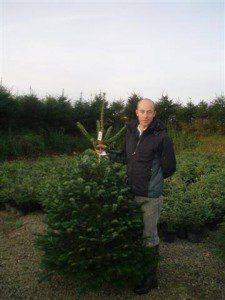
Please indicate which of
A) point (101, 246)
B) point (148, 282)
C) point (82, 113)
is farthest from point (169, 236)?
point (82, 113)

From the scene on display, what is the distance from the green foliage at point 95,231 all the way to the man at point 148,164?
111 millimetres

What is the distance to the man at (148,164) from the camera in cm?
Answer: 495

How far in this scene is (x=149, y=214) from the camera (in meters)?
5.09

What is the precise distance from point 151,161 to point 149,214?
0.59 meters

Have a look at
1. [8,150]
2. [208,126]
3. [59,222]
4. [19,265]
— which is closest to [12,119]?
[8,150]

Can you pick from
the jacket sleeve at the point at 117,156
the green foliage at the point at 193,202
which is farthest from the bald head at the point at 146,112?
the green foliage at the point at 193,202

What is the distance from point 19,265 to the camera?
6172 millimetres

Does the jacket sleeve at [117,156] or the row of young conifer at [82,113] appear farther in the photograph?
the row of young conifer at [82,113]

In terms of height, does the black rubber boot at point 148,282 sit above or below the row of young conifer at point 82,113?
below

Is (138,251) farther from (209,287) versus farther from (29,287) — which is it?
(29,287)

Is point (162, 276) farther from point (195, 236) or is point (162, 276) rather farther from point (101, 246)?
point (195, 236)

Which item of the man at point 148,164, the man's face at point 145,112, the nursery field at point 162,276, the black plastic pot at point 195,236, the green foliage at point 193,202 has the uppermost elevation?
the man's face at point 145,112

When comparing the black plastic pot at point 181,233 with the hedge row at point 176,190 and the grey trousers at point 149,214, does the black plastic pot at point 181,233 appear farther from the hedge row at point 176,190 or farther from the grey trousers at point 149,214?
the grey trousers at point 149,214

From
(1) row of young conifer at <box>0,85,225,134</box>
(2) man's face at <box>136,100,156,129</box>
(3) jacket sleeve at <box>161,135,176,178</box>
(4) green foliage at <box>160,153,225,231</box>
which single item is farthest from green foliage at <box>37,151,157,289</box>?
(1) row of young conifer at <box>0,85,225,134</box>
